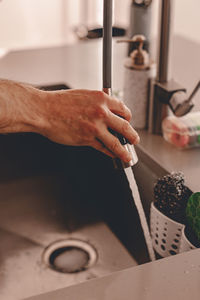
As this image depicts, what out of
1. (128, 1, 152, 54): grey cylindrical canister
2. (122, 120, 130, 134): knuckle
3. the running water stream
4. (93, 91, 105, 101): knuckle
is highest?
(128, 1, 152, 54): grey cylindrical canister

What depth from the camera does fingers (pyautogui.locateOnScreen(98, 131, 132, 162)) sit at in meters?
0.65

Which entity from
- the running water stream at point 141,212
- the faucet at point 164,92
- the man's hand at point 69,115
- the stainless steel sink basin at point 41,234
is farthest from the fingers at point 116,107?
the stainless steel sink basin at point 41,234

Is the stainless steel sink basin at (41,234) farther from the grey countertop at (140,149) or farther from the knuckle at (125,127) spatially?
the knuckle at (125,127)

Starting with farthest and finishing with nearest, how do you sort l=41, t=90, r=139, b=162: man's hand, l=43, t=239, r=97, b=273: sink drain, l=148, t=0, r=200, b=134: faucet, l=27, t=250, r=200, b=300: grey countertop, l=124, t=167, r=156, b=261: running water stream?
l=43, t=239, r=97, b=273: sink drain, l=148, t=0, r=200, b=134: faucet, l=124, t=167, r=156, b=261: running water stream, l=41, t=90, r=139, b=162: man's hand, l=27, t=250, r=200, b=300: grey countertop

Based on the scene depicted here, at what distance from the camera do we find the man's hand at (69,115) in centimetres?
64

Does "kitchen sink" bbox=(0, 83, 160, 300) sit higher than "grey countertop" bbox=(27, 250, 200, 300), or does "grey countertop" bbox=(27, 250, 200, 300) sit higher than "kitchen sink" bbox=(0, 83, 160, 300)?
"grey countertop" bbox=(27, 250, 200, 300)

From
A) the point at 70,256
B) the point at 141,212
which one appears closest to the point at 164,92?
the point at 141,212

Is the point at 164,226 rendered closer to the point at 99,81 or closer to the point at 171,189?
the point at 171,189

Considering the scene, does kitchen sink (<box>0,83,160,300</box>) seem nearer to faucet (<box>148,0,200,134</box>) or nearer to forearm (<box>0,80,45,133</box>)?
faucet (<box>148,0,200,134</box>)

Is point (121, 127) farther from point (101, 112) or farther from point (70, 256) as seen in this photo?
point (70, 256)

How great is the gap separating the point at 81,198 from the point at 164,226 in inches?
18.9

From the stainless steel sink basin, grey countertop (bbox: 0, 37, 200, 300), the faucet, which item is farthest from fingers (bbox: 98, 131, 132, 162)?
the stainless steel sink basin

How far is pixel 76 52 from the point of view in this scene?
1.43m

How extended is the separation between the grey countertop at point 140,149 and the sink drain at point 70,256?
0.28 m
